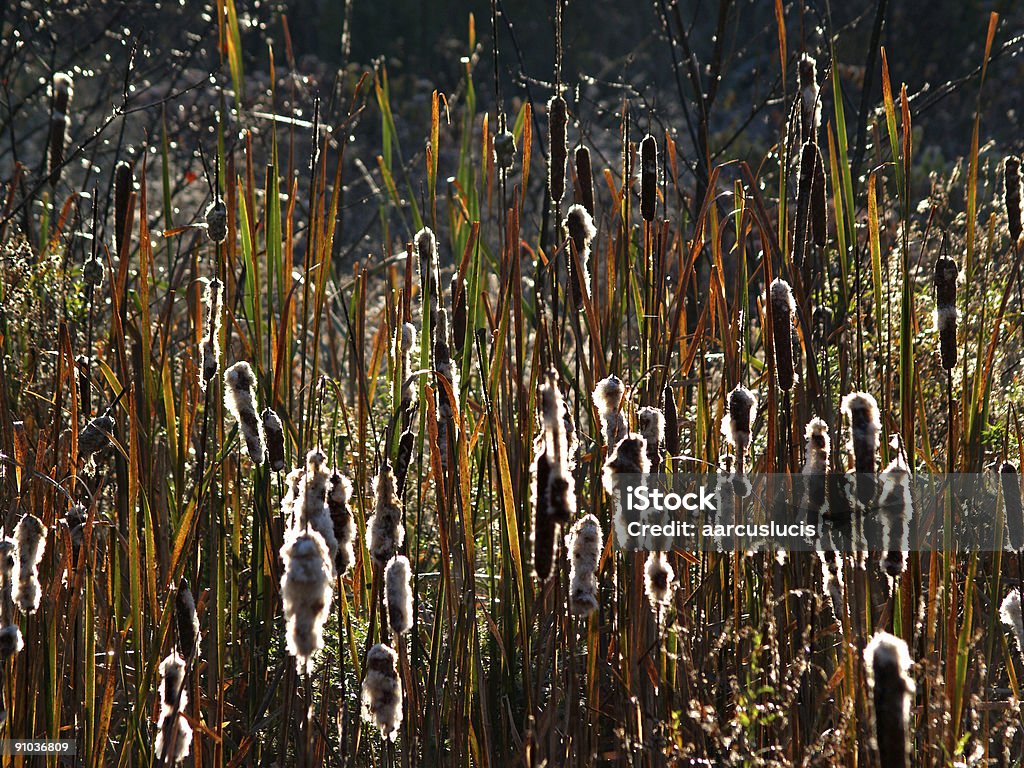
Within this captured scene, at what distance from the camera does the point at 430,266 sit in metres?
1.06

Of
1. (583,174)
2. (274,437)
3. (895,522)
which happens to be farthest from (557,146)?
(895,522)

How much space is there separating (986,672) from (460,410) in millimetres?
609

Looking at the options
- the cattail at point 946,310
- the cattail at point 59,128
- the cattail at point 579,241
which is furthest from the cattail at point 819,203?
the cattail at point 59,128

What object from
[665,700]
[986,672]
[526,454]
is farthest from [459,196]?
[986,672]

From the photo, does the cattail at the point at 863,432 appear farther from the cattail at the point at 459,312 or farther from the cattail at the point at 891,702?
the cattail at the point at 459,312

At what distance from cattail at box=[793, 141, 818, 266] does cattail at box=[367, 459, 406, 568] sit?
0.46 meters

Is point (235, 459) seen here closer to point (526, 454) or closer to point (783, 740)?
point (526, 454)

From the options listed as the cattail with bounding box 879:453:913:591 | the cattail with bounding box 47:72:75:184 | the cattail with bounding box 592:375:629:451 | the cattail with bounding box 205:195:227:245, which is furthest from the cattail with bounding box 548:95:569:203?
the cattail with bounding box 47:72:75:184

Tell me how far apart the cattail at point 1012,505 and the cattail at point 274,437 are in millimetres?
720

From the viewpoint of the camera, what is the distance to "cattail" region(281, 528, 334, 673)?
0.65m

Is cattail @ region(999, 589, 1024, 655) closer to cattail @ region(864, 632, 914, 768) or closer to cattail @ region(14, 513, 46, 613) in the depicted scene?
cattail @ region(864, 632, 914, 768)

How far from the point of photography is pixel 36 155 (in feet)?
30.8

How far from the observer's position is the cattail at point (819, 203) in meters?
1.03

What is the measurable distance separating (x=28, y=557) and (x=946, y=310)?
33.2 inches
